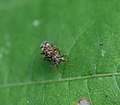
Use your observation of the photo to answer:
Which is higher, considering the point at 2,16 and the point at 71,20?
the point at 2,16

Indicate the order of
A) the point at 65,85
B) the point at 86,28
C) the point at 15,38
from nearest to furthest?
the point at 65,85 < the point at 86,28 < the point at 15,38

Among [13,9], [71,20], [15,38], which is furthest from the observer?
[13,9]

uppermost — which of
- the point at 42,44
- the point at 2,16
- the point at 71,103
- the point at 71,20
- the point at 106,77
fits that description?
the point at 2,16

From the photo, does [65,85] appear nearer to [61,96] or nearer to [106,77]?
[61,96]

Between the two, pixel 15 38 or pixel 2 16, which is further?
pixel 2 16

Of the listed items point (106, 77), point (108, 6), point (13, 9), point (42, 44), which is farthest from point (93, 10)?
point (13, 9)

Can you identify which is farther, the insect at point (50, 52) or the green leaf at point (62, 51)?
the insect at point (50, 52)

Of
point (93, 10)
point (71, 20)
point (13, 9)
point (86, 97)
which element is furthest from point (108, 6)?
point (13, 9)

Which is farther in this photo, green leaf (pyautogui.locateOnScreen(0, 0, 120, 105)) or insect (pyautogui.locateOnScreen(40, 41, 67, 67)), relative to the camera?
insect (pyautogui.locateOnScreen(40, 41, 67, 67))
